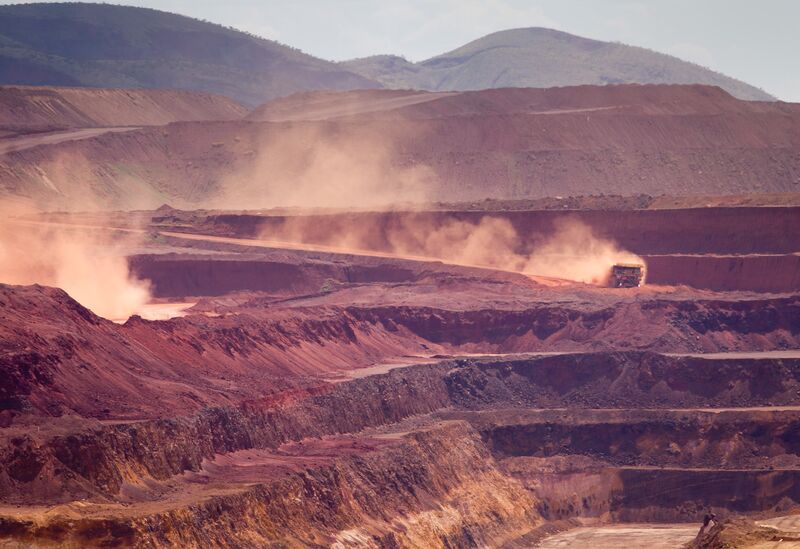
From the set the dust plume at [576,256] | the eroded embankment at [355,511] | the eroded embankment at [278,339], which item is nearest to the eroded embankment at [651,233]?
the dust plume at [576,256]

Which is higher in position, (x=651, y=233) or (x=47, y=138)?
(x=47, y=138)

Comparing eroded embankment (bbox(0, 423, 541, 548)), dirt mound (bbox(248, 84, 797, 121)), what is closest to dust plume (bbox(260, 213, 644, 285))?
eroded embankment (bbox(0, 423, 541, 548))

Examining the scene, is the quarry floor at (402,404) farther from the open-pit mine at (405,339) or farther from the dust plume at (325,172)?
the dust plume at (325,172)

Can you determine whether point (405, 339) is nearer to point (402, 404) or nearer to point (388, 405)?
point (402, 404)

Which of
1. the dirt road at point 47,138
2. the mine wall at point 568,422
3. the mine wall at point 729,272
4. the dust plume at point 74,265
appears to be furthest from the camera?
the dirt road at point 47,138

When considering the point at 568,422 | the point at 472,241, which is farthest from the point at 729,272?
the point at 568,422

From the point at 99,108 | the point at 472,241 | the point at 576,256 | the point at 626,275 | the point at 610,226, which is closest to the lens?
the point at 626,275
